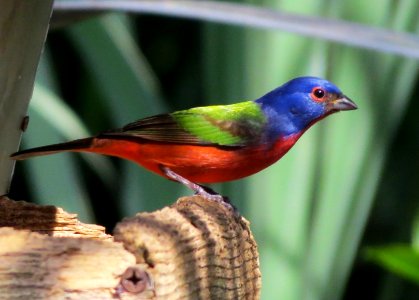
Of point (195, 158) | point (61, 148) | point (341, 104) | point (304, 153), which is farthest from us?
point (304, 153)

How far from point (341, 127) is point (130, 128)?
99 cm

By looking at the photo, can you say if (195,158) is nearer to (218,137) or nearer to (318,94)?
(218,137)

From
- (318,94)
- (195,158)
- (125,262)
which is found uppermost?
(318,94)

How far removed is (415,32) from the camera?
4.00 m

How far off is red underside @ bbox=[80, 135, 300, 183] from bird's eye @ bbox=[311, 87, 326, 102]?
43 centimetres

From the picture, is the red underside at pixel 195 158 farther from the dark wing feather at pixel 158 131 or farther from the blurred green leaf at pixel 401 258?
the blurred green leaf at pixel 401 258

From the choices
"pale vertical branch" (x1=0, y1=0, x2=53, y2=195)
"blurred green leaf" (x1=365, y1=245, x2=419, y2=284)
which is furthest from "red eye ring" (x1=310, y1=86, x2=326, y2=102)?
"pale vertical branch" (x1=0, y1=0, x2=53, y2=195)

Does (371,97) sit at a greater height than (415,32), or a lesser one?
lesser

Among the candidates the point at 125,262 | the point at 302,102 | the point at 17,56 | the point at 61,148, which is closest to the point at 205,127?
the point at 302,102

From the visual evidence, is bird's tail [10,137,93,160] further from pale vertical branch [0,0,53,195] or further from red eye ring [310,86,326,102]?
red eye ring [310,86,326,102]

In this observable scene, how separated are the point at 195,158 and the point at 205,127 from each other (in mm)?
179

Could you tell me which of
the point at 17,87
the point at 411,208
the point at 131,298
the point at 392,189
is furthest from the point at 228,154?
the point at 392,189

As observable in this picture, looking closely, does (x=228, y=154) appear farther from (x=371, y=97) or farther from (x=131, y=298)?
(x=131, y=298)

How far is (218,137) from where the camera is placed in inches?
130
